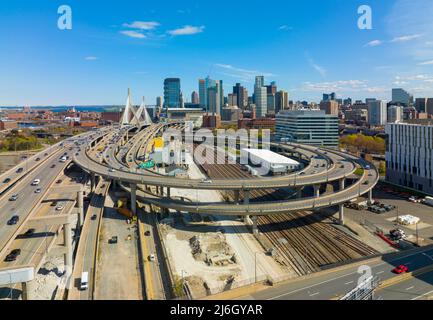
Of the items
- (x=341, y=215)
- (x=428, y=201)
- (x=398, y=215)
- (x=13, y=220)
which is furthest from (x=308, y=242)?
(x=13, y=220)

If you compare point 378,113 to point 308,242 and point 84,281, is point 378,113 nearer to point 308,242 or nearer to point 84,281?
point 308,242

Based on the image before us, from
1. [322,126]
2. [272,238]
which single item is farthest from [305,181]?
[322,126]

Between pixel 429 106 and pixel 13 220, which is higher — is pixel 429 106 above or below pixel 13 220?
above

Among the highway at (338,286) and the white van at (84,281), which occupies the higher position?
the highway at (338,286)

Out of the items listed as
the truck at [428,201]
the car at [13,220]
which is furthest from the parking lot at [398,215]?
the car at [13,220]

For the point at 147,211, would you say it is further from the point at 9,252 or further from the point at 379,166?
the point at 379,166

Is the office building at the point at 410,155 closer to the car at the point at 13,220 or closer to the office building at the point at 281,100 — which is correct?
the car at the point at 13,220

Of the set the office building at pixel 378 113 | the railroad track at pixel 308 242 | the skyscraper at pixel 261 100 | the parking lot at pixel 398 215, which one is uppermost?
the skyscraper at pixel 261 100
